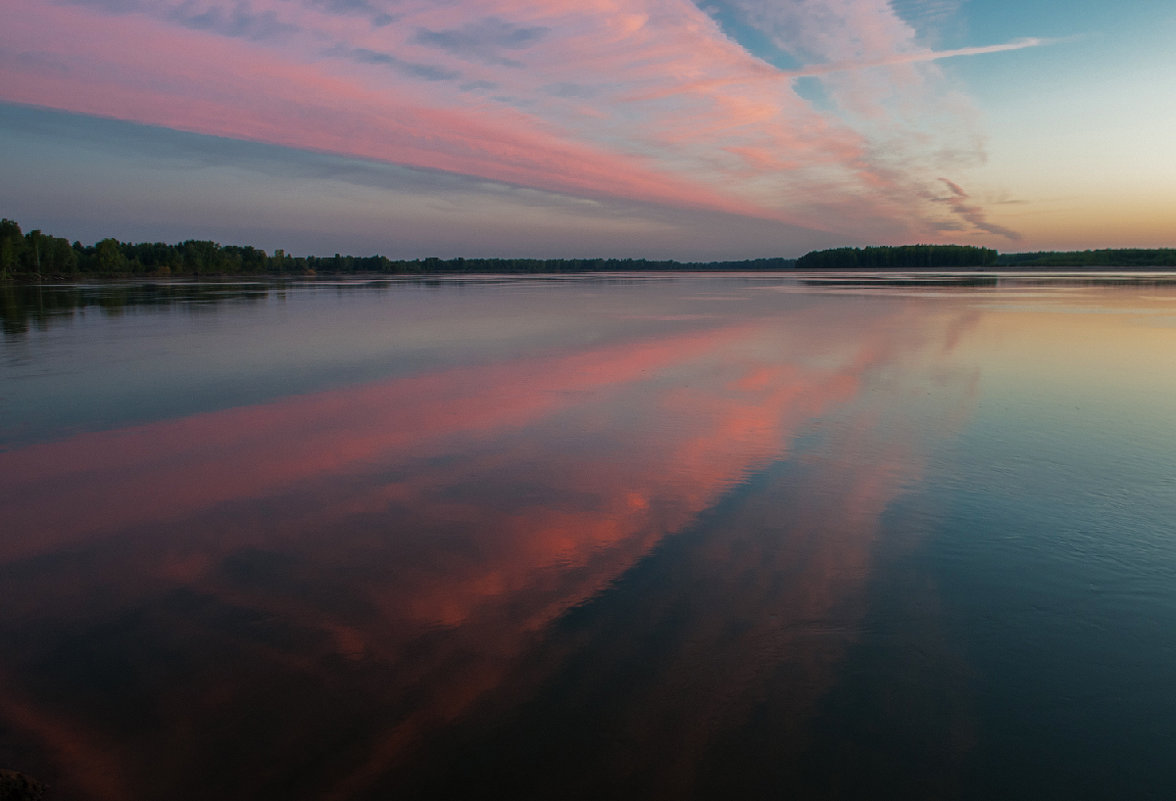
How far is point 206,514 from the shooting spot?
587 centimetres

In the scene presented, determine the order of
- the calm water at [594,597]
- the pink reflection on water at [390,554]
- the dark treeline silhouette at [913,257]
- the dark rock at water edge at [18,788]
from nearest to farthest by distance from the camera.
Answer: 1. the dark rock at water edge at [18,788]
2. the calm water at [594,597]
3. the pink reflection on water at [390,554]
4. the dark treeline silhouette at [913,257]

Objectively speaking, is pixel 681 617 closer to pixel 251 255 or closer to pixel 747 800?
pixel 747 800

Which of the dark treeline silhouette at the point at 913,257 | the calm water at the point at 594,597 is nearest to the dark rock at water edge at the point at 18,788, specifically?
the calm water at the point at 594,597

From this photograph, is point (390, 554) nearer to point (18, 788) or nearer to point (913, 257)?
point (18, 788)

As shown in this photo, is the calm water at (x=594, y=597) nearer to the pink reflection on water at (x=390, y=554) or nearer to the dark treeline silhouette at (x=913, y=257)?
the pink reflection on water at (x=390, y=554)

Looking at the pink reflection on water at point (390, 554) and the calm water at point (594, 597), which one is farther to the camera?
the pink reflection on water at point (390, 554)

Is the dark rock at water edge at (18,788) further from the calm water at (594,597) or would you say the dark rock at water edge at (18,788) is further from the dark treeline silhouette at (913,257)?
the dark treeline silhouette at (913,257)

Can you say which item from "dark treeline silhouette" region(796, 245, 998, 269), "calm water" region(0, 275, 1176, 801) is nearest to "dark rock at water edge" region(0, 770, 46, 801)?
"calm water" region(0, 275, 1176, 801)

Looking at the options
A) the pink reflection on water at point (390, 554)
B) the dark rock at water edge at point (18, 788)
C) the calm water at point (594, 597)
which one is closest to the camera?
the dark rock at water edge at point (18, 788)

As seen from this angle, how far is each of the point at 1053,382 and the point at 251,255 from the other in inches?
5893

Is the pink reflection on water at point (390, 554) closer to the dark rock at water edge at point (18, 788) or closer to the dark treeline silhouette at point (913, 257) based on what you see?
the dark rock at water edge at point (18, 788)

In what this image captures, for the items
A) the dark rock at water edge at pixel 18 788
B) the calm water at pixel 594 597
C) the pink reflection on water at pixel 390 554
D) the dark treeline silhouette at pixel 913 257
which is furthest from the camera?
the dark treeline silhouette at pixel 913 257

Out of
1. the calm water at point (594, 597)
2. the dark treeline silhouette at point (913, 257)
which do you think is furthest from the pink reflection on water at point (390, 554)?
the dark treeline silhouette at point (913, 257)

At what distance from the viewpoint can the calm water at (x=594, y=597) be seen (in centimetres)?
302
